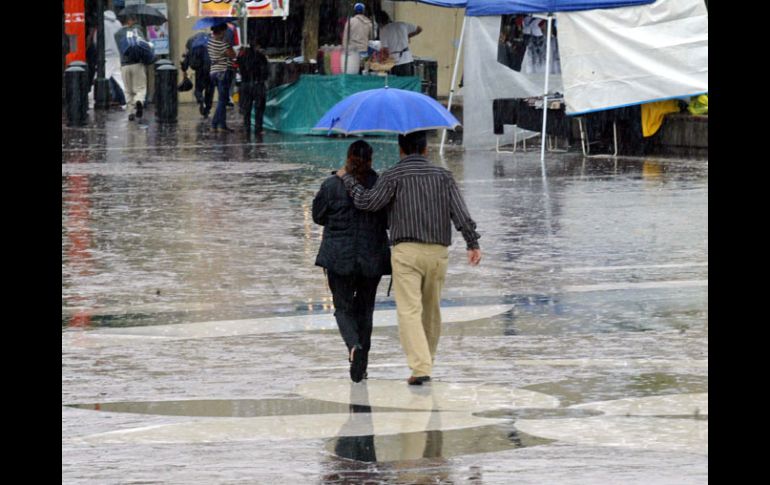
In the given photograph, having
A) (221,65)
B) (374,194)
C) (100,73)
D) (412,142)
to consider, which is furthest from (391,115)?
(100,73)

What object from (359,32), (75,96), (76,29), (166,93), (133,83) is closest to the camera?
(359,32)

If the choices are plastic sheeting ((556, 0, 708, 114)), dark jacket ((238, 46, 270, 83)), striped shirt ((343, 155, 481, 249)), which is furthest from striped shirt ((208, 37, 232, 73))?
striped shirt ((343, 155, 481, 249))

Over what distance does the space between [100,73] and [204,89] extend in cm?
272

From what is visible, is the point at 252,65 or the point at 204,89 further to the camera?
the point at 204,89

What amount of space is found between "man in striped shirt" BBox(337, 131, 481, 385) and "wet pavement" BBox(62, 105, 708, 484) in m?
0.30

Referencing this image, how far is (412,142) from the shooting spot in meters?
8.81

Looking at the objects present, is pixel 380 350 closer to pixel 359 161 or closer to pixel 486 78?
→ pixel 359 161

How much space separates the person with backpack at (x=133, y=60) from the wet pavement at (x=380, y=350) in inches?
501

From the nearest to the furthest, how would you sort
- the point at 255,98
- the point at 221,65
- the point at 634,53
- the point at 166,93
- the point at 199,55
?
1. the point at 634,53
2. the point at 255,98
3. the point at 221,65
4. the point at 166,93
5. the point at 199,55

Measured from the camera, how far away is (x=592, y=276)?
1262 centimetres

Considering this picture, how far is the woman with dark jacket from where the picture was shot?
873cm

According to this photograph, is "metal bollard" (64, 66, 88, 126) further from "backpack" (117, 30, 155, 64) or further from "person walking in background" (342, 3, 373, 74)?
"person walking in background" (342, 3, 373, 74)

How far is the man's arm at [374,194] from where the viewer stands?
8.63m
